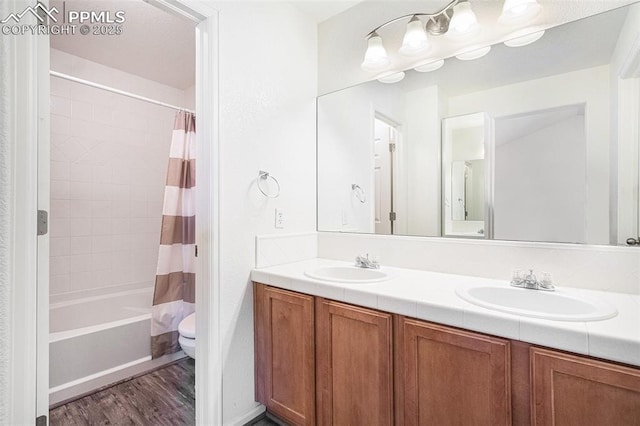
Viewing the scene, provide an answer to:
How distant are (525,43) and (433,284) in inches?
48.3

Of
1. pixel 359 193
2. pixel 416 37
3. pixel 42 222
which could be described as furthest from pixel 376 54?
pixel 42 222

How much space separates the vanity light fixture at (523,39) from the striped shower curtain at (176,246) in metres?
2.27

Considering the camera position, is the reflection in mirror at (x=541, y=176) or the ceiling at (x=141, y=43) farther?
the ceiling at (x=141, y=43)

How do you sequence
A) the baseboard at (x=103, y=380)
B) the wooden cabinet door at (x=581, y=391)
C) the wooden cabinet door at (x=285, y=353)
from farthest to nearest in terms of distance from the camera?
1. the baseboard at (x=103, y=380)
2. the wooden cabinet door at (x=285, y=353)
3. the wooden cabinet door at (x=581, y=391)

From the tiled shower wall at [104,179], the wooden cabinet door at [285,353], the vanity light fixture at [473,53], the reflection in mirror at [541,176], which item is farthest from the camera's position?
the tiled shower wall at [104,179]

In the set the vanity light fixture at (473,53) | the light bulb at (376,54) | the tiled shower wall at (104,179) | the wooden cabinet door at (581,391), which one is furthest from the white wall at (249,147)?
the tiled shower wall at (104,179)

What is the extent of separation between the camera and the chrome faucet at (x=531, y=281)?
1.25 meters

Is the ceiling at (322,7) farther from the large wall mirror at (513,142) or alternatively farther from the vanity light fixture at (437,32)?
the large wall mirror at (513,142)

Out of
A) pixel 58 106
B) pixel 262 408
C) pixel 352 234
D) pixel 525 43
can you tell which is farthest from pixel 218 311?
pixel 58 106

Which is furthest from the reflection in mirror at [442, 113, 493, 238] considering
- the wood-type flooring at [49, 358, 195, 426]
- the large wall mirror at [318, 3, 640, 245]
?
the wood-type flooring at [49, 358, 195, 426]

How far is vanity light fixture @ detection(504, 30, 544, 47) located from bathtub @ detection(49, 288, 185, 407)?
3.05m

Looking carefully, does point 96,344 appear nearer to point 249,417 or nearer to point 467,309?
point 249,417

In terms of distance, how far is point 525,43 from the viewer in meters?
1.41

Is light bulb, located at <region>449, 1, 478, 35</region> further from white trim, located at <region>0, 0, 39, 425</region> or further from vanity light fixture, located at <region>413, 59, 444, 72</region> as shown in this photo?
white trim, located at <region>0, 0, 39, 425</region>
